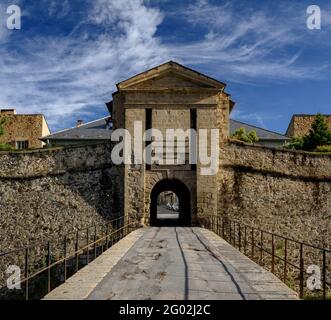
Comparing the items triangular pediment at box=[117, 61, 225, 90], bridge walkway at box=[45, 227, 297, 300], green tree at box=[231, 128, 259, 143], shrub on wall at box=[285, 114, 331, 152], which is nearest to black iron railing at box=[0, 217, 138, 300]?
triangular pediment at box=[117, 61, 225, 90]

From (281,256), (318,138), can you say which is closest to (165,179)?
(281,256)

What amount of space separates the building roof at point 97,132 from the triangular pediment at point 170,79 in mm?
16384

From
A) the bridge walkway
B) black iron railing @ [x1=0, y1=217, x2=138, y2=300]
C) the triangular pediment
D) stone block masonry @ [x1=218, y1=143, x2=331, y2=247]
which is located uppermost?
the triangular pediment

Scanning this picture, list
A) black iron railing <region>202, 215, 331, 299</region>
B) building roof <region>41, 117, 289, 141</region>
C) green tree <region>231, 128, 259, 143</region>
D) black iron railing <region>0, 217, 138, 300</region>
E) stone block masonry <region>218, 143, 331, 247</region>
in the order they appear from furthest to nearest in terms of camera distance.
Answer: building roof <region>41, 117, 289, 141</region>, green tree <region>231, 128, 259, 143</region>, stone block masonry <region>218, 143, 331, 247</region>, black iron railing <region>202, 215, 331, 299</region>, black iron railing <region>0, 217, 138, 300</region>

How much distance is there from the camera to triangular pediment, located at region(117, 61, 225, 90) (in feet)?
70.5

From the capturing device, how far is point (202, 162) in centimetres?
2147

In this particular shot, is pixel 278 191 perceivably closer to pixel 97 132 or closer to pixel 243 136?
pixel 243 136

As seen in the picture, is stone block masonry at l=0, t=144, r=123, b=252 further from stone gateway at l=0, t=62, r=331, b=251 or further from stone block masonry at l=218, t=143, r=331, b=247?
stone block masonry at l=218, t=143, r=331, b=247

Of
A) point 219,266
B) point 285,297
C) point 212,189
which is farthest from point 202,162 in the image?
point 285,297

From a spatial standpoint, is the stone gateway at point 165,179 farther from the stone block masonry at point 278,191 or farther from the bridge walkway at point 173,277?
the bridge walkway at point 173,277

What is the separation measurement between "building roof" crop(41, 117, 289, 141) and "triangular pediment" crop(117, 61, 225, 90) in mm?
16384

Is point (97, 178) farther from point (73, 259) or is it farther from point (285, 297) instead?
point (285, 297)

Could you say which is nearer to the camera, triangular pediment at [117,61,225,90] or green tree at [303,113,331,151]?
triangular pediment at [117,61,225,90]

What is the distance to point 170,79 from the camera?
2167 cm
